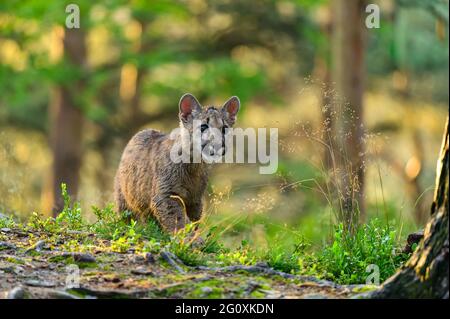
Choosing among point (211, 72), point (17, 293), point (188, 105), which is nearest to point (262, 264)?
point (17, 293)

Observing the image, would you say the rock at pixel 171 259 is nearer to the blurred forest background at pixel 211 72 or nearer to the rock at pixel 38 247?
the rock at pixel 38 247

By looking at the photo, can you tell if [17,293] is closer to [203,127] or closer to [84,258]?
[84,258]

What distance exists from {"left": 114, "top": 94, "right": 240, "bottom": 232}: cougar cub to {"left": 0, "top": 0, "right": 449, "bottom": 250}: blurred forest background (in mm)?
6074

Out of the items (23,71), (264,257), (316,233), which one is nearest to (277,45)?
(23,71)

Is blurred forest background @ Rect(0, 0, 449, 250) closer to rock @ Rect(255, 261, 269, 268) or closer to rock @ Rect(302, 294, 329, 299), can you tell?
rock @ Rect(255, 261, 269, 268)

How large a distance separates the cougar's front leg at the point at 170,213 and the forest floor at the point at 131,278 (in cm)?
122

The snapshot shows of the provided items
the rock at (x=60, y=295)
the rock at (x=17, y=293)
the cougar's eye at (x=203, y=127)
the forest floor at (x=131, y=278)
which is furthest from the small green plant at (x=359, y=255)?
the rock at (x=17, y=293)

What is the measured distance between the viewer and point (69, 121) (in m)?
20.7

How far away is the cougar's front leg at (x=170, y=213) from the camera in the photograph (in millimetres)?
8102

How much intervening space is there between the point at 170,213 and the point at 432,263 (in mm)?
3328

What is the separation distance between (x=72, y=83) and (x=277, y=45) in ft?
20.3

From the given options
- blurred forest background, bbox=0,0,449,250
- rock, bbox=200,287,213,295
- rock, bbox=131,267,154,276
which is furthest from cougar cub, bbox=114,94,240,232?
blurred forest background, bbox=0,0,449,250

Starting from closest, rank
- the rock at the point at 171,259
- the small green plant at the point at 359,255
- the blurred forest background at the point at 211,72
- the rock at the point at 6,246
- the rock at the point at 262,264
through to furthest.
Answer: the rock at the point at 171,259
the rock at the point at 262,264
the small green plant at the point at 359,255
the rock at the point at 6,246
the blurred forest background at the point at 211,72

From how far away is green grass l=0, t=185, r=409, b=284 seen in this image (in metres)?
6.67
